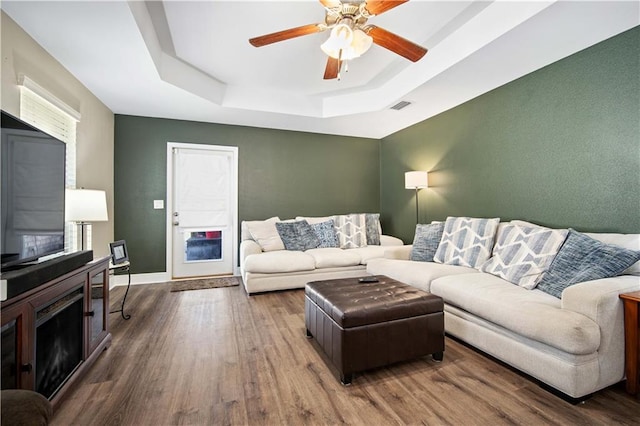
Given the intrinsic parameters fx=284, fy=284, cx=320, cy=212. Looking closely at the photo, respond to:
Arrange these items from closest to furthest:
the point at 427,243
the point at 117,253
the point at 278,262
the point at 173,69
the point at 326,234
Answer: the point at 117,253 < the point at 173,69 < the point at 427,243 < the point at 278,262 < the point at 326,234

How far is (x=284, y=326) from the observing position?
267cm

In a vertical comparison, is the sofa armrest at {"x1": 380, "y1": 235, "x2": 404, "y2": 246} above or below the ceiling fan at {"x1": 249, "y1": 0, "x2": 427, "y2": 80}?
below

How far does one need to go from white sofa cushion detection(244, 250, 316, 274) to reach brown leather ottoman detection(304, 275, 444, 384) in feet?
4.96

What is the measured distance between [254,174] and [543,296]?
4.00 metres

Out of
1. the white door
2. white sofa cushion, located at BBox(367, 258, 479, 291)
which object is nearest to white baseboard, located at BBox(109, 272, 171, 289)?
the white door

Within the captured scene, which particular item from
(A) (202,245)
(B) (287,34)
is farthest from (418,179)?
(A) (202,245)

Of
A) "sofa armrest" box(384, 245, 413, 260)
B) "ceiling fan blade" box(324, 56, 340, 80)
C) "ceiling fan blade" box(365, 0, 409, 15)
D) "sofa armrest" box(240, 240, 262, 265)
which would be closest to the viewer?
"ceiling fan blade" box(365, 0, 409, 15)

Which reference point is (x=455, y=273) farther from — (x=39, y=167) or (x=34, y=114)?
(x=34, y=114)

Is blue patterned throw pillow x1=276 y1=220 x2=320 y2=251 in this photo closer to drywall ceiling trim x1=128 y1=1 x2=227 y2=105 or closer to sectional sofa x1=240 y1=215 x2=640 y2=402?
sectional sofa x1=240 y1=215 x2=640 y2=402

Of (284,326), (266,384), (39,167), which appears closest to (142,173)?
(39,167)

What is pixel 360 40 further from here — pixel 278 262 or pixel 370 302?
pixel 278 262

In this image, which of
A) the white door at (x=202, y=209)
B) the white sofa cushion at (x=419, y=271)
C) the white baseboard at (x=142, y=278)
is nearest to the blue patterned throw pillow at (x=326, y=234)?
the white sofa cushion at (x=419, y=271)

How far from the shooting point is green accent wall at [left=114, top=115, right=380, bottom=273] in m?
4.10

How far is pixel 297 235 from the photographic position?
13.8 feet
